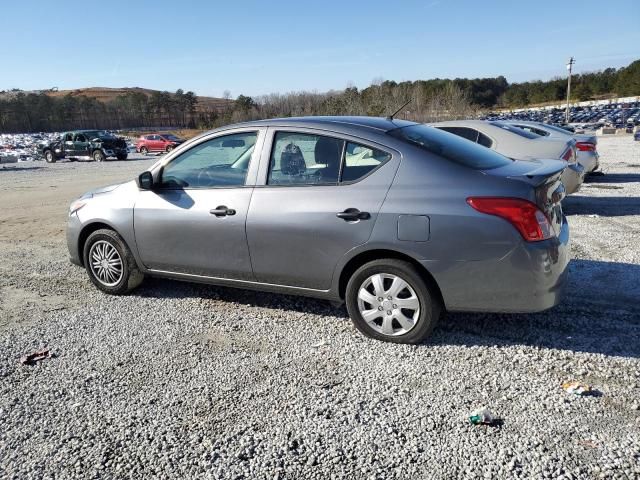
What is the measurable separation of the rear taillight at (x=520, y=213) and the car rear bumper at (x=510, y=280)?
0.07 metres

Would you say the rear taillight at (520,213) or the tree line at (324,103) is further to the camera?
the tree line at (324,103)

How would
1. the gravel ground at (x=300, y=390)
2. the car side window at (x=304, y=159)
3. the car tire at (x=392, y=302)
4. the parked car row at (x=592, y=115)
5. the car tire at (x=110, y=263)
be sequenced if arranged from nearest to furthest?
the gravel ground at (x=300, y=390), the car tire at (x=392, y=302), the car side window at (x=304, y=159), the car tire at (x=110, y=263), the parked car row at (x=592, y=115)

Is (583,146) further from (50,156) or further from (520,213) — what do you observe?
(50,156)

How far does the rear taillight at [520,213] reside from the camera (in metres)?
3.53

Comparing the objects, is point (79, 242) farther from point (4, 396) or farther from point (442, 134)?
point (442, 134)

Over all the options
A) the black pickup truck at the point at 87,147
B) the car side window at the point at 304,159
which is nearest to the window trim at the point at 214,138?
the car side window at the point at 304,159

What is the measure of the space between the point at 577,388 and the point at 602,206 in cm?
746

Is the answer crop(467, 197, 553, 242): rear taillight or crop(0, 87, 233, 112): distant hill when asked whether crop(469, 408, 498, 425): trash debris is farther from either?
crop(0, 87, 233, 112): distant hill

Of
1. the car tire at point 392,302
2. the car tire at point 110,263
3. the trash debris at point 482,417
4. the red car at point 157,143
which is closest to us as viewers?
the trash debris at point 482,417

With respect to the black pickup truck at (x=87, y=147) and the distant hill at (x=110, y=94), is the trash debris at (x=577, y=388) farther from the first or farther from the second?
the distant hill at (x=110, y=94)

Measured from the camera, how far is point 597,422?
2.96m

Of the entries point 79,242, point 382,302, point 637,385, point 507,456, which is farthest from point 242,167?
point 637,385

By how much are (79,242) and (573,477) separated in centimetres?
497

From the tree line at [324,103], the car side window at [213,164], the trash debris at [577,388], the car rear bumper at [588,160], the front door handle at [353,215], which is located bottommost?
the trash debris at [577,388]
